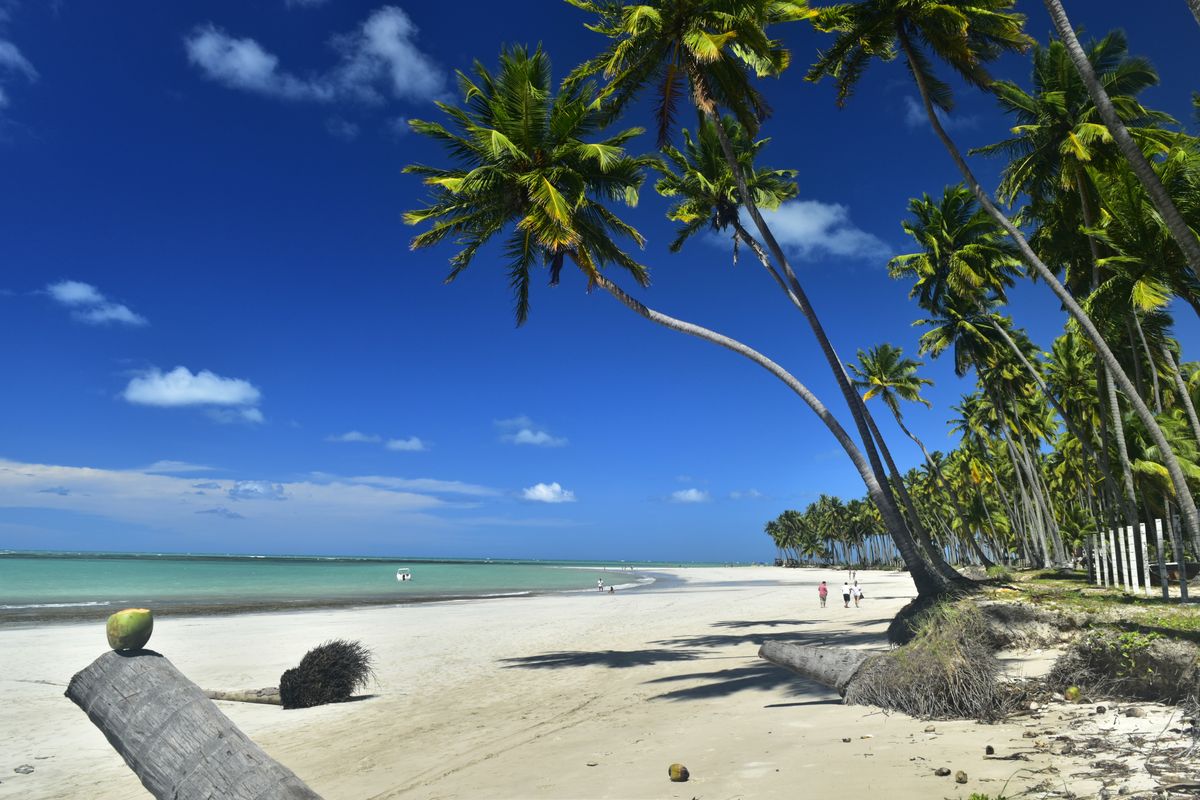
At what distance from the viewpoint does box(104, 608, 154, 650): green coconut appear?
398 centimetres

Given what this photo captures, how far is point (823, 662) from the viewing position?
958 centimetres

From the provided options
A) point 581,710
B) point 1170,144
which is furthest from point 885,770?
point 1170,144

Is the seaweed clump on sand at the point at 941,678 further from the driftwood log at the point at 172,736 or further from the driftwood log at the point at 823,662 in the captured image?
the driftwood log at the point at 172,736

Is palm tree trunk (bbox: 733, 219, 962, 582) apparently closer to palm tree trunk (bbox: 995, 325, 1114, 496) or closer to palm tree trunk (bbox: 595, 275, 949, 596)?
palm tree trunk (bbox: 595, 275, 949, 596)

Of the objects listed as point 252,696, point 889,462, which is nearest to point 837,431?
point 889,462

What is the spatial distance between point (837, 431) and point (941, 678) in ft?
24.6

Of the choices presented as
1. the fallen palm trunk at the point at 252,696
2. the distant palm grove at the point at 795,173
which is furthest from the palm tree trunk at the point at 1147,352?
the fallen palm trunk at the point at 252,696

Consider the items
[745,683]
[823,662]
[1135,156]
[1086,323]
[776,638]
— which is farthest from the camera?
[776,638]

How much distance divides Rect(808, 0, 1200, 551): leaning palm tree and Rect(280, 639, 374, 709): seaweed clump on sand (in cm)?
1574

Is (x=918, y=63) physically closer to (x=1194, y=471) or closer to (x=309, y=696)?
(x=1194, y=471)

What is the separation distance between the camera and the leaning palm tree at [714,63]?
1370cm

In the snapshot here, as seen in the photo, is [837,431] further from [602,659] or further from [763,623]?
[763,623]

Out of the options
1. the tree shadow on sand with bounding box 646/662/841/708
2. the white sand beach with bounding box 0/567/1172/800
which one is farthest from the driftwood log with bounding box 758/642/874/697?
the white sand beach with bounding box 0/567/1172/800

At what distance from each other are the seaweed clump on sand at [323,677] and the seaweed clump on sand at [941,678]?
844 centimetres
